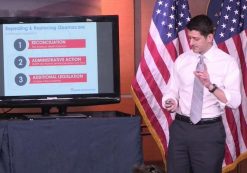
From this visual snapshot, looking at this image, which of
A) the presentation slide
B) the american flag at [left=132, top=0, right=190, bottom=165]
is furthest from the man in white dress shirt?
the presentation slide

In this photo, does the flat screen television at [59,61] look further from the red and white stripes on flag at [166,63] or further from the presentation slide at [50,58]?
the red and white stripes on flag at [166,63]

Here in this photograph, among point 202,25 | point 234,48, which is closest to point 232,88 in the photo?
point 202,25

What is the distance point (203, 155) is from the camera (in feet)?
11.1

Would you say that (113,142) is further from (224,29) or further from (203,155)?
(224,29)

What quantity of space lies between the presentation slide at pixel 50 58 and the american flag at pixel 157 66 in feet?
1.37

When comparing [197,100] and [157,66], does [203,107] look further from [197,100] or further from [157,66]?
[157,66]

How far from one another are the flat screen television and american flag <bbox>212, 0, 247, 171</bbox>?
0.92 meters

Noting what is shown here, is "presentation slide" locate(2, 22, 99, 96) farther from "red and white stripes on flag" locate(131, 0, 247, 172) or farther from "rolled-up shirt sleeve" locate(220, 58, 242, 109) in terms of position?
"rolled-up shirt sleeve" locate(220, 58, 242, 109)

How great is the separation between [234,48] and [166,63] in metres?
0.57

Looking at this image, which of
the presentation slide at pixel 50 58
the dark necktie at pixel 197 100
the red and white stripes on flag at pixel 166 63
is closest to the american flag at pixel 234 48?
the red and white stripes on flag at pixel 166 63

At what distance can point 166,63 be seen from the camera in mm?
4219

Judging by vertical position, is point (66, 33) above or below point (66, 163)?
above

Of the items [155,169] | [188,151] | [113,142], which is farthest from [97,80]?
[155,169]

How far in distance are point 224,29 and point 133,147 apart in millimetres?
1309
